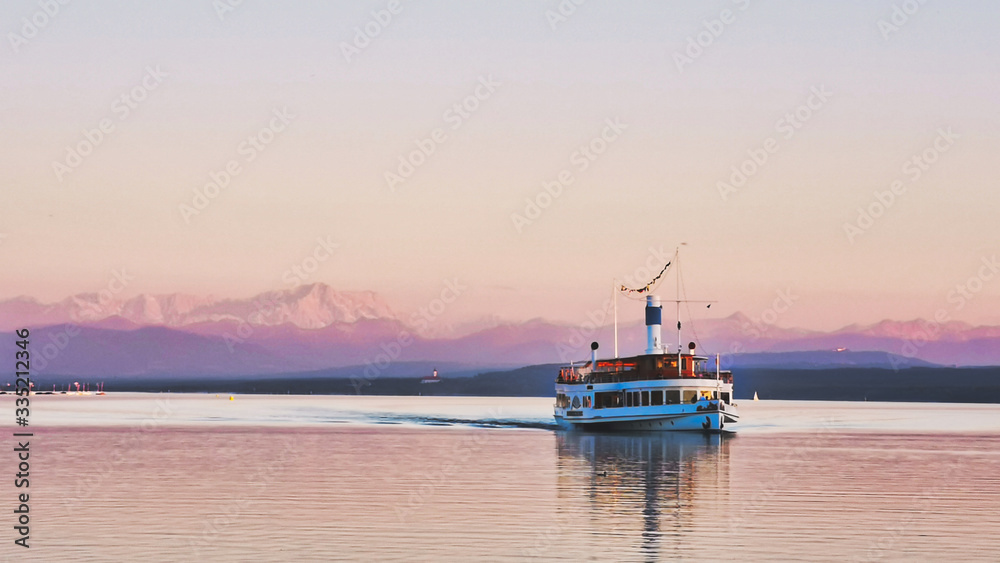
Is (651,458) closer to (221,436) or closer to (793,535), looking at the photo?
(793,535)

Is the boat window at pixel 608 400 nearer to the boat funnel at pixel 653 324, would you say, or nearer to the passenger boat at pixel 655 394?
the passenger boat at pixel 655 394

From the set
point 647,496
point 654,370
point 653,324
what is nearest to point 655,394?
point 654,370

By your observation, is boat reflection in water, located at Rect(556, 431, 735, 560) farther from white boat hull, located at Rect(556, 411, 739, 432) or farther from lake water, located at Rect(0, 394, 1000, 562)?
white boat hull, located at Rect(556, 411, 739, 432)

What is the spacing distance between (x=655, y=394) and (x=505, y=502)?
63582mm

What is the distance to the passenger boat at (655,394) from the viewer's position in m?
112

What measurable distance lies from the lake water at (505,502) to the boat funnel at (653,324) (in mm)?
26508

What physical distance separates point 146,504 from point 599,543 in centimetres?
2053

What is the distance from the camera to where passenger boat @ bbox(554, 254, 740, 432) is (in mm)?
111938

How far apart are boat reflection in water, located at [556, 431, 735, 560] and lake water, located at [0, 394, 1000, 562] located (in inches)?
5.6

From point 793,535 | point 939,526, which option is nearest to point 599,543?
point 793,535

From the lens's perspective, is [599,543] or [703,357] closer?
[599,543]

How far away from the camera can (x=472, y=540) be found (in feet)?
132

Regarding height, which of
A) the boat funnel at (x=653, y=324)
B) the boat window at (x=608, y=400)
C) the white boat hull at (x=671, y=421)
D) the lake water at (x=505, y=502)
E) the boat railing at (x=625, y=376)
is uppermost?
the boat funnel at (x=653, y=324)

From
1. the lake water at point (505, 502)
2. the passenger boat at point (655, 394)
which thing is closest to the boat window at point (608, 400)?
the passenger boat at point (655, 394)
